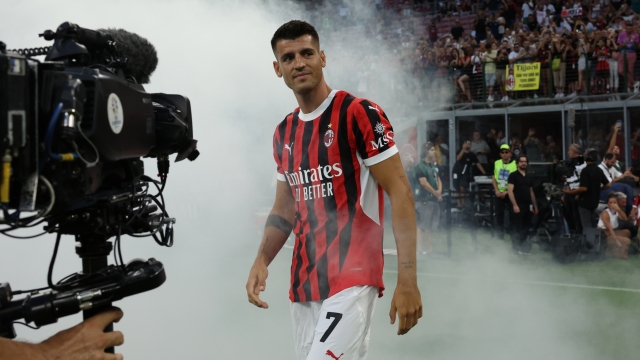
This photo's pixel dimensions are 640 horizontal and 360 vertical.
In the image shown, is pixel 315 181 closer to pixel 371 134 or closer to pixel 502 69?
pixel 371 134

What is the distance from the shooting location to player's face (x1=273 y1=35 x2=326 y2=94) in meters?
3.25

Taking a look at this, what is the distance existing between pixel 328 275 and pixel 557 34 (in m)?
12.9

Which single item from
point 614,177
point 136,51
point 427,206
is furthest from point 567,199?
point 136,51

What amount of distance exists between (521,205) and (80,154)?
31.9 ft

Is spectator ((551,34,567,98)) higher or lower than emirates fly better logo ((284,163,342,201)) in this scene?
higher

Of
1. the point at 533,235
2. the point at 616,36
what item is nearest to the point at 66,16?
the point at 533,235

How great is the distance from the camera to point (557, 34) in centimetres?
1456

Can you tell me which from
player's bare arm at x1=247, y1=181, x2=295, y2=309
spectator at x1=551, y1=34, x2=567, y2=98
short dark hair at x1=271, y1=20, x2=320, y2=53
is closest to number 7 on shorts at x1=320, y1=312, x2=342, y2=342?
player's bare arm at x1=247, y1=181, x2=295, y2=309

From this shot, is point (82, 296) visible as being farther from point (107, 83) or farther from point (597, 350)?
point (597, 350)

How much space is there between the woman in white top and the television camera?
910 cm

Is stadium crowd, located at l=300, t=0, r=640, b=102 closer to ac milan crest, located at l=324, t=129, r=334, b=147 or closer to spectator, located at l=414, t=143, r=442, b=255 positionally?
spectator, located at l=414, t=143, r=442, b=255

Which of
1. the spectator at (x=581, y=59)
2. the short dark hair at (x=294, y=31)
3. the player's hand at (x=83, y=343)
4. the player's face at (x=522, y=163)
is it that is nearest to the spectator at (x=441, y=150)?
the spectator at (x=581, y=59)

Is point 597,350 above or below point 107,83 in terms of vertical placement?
below

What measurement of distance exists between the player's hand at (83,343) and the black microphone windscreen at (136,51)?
4.44 feet
